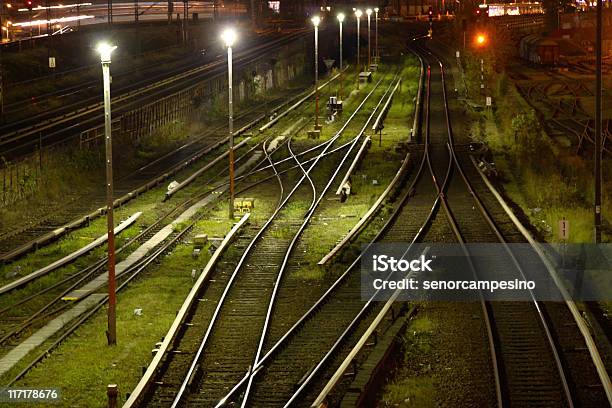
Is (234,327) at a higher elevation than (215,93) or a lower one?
lower

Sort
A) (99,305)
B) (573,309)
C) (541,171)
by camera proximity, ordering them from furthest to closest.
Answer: (541,171) → (99,305) → (573,309)

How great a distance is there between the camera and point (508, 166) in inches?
1337

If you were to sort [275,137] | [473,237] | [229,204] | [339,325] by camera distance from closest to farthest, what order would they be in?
[339,325] → [473,237] → [229,204] → [275,137]

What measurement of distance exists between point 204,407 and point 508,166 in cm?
2322

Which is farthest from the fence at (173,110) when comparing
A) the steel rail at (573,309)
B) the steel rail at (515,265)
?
the steel rail at (573,309)

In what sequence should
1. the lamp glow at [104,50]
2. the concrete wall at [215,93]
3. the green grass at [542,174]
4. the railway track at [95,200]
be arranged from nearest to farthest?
the lamp glow at [104,50] → the railway track at [95,200] → the green grass at [542,174] → the concrete wall at [215,93]

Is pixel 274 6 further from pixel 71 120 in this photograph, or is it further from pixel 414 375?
pixel 414 375

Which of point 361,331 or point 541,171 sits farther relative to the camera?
point 541,171

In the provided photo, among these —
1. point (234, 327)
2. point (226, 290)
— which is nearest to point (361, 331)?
point (234, 327)

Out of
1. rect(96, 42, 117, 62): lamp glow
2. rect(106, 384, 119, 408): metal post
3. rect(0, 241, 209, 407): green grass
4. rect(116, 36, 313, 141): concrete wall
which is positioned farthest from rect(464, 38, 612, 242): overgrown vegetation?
rect(116, 36, 313, 141): concrete wall

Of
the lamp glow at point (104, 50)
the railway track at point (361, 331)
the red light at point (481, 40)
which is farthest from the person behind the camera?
the red light at point (481, 40)

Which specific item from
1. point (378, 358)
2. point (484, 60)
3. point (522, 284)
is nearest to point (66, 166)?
point (522, 284)

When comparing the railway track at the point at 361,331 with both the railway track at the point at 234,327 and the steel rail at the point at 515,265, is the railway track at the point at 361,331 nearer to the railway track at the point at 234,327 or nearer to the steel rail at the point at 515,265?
the steel rail at the point at 515,265

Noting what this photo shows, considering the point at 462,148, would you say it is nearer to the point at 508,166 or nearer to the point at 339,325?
the point at 508,166
